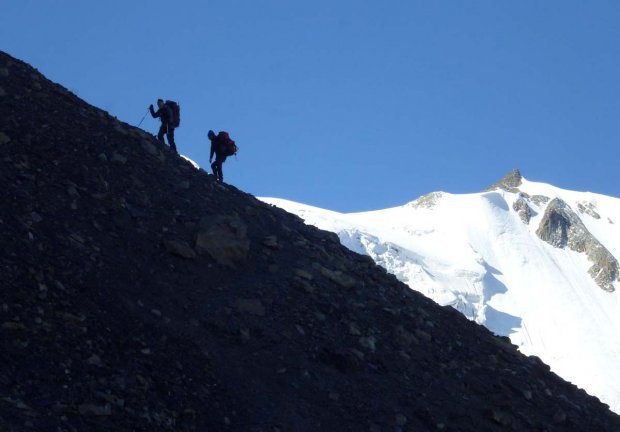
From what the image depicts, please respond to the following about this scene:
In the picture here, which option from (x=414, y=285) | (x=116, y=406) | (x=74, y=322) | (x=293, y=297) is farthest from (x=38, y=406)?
(x=414, y=285)

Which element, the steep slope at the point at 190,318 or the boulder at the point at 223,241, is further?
the boulder at the point at 223,241

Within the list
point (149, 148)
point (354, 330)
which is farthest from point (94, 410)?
point (149, 148)

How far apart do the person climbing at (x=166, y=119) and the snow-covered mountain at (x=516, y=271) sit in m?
112

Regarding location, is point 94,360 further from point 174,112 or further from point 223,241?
point 174,112

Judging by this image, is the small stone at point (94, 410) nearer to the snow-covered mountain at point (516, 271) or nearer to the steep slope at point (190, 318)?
the steep slope at point (190, 318)

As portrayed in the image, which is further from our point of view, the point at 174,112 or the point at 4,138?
the point at 174,112

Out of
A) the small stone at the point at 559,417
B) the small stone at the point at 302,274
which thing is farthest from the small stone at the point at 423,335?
the small stone at the point at 559,417

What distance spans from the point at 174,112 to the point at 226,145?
138 centimetres

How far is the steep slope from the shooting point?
1323 centimetres

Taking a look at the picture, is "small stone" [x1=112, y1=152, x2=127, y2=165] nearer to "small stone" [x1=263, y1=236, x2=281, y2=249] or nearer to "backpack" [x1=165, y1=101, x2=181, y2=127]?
"small stone" [x1=263, y1=236, x2=281, y2=249]

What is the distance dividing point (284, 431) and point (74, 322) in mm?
3183

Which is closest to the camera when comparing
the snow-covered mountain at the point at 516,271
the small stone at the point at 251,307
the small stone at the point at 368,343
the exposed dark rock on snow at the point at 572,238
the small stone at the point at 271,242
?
the small stone at the point at 251,307

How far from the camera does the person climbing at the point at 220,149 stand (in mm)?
23375

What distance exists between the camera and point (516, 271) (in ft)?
596
